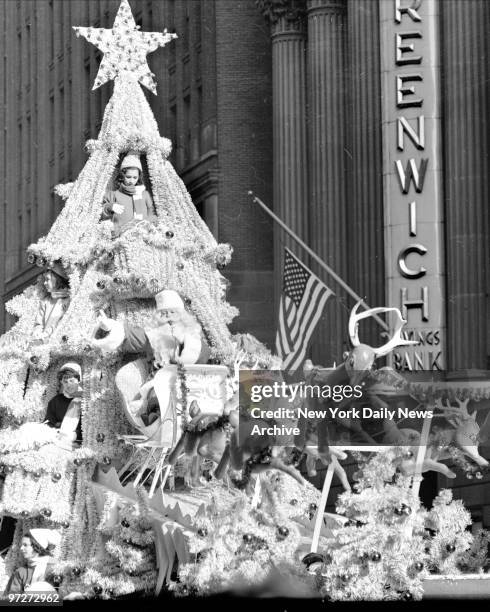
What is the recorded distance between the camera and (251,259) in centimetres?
4897

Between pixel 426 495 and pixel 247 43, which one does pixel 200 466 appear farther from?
pixel 247 43

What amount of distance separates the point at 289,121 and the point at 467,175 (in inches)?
410

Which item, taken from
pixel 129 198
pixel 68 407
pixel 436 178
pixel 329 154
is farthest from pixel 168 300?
pixel 329 154

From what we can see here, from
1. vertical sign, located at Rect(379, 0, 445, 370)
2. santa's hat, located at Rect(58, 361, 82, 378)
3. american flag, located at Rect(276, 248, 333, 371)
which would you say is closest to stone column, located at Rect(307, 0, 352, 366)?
vertical sign, located at Rect(379, 0, 445, 370)

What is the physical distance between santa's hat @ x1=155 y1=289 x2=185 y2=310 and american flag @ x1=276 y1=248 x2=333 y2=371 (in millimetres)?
6903

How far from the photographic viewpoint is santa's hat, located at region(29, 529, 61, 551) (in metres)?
18.7

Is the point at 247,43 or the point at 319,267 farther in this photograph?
the point at 247,43

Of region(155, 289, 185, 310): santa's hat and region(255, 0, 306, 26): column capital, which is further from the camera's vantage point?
region(255, 0, 306, 26): column capital

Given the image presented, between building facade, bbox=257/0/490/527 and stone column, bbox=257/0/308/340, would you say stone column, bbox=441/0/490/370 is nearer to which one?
building facade, bbox=257/0/490/527

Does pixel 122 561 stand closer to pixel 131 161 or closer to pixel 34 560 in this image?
pixel 34 560

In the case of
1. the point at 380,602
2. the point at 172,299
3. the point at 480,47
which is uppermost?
the point at 480,47

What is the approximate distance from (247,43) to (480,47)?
1741 centimetres

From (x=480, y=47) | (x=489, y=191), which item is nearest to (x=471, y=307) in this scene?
(x=489, y=191)

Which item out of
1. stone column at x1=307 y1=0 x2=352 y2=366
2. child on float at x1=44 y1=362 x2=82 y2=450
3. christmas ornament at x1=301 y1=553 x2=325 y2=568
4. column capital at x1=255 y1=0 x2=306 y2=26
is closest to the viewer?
christmas ornament at x1=301 y1=553 x2=325 y2=568
